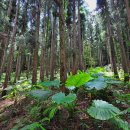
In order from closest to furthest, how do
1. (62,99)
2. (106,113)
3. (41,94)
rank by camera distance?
1. (106,113)
2. (62,99)
3. (41,94)

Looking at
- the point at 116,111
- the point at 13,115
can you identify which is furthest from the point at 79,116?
the point at 13,115

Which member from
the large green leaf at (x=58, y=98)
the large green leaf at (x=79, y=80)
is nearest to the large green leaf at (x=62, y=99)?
the large green leaf at (x=58, y=98)

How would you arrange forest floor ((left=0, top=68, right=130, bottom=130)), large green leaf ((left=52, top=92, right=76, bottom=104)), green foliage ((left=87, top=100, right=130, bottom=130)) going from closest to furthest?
green foliage ((left=87, top=100, right=130, bottom=130)) < large green leaf ((left=52, top=92, right=76, bottom=104)) < forest floor ((left=0, top=68, right=130, bottom=130))

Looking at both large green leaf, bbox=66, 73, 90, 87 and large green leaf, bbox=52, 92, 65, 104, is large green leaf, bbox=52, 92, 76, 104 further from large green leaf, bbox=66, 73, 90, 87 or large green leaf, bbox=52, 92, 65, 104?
large green leaf, bbox=66, 73, 90, 87

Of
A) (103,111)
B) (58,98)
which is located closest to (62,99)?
(58,98)

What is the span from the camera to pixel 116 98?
223 inches

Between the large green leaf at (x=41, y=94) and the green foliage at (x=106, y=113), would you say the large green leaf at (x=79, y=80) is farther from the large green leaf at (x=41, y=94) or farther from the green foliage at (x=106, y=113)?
the green foliage at (x=106, y=113)

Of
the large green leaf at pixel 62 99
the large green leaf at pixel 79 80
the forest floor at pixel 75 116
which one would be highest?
the large green leaf at pixel 79 80

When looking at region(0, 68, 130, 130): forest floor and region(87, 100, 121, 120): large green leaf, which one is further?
region(0, 68, 130, 130): forest floor

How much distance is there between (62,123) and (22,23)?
1639 cm

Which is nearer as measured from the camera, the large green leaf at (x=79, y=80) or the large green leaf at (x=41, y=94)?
the large green leaf at (x=41, y=94)

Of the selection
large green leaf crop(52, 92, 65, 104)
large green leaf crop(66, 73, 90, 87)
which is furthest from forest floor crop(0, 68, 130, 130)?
large green leaf crop(52, 92, 65, 104)

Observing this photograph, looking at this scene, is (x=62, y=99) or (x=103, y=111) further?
(x=62, y=99)

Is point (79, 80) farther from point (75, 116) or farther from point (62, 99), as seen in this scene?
point (62, 99)
